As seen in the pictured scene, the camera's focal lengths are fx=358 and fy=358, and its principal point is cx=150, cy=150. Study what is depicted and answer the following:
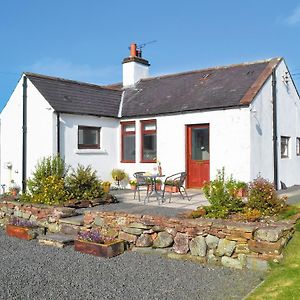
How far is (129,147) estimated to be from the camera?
16.3 m

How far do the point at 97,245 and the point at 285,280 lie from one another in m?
3.51

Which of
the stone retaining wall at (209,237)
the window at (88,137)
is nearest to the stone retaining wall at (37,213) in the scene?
the stone retaining wall at (209,237)

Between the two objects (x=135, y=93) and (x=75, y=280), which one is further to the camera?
(x=135, y=93)

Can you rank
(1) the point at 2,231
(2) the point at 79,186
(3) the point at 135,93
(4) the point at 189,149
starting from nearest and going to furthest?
(1) the point at 2,231 → (2) the point at 79,186 → (4) the point at 189,149 → (3) the point at 135,93

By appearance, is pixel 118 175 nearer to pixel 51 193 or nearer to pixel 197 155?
pixel 197 155

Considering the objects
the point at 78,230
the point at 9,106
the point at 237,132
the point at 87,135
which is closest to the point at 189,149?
the point at 237,132

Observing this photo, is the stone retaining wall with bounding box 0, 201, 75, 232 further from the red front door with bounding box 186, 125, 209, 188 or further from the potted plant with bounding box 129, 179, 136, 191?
the red front door with bounding box 186, 125, 209, 188

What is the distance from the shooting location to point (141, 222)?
290 inches

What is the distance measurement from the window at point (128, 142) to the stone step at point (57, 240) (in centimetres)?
814

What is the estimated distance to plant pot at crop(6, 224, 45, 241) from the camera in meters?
8.54

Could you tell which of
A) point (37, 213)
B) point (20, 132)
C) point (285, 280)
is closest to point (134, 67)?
point (20, 132)

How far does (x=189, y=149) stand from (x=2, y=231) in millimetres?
7674

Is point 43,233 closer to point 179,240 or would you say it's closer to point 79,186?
point 79,186

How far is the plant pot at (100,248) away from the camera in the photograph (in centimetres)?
691
